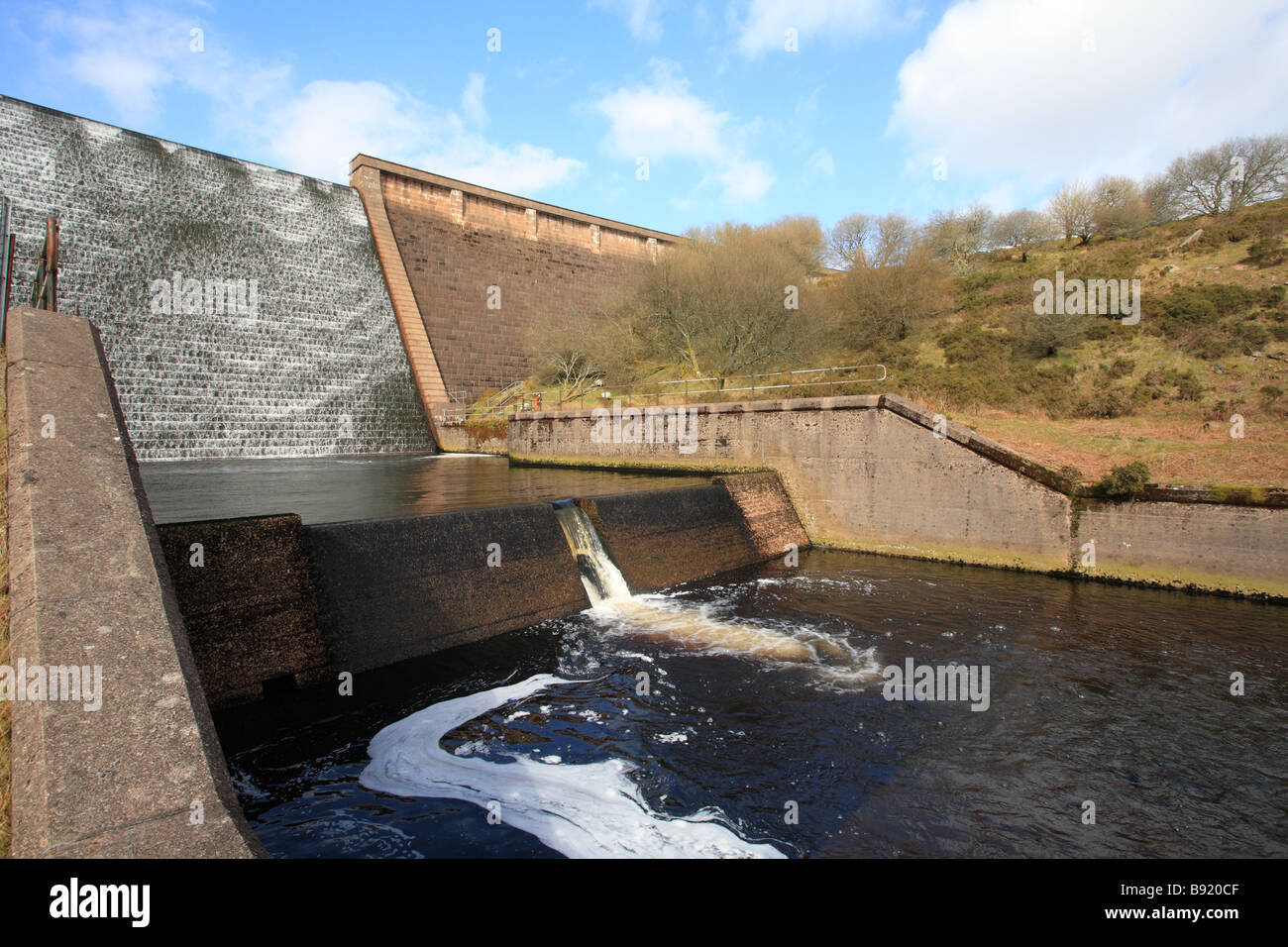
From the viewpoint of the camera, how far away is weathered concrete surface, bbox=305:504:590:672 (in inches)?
248

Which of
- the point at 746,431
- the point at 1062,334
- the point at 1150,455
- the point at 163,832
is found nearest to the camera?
the point at 163,832

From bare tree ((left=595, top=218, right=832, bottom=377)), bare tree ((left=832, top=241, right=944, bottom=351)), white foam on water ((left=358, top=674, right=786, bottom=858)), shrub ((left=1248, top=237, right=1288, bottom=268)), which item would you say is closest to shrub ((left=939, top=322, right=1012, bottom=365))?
bare tree ((left=832, top=241, right=944, bottom=351))

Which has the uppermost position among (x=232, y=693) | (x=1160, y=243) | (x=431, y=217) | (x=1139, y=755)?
(x=431, y=217)

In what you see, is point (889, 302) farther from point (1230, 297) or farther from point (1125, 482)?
point (1125, 482)

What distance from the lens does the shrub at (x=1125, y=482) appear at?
9.97m

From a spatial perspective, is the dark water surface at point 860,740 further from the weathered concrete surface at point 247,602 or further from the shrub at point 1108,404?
the shrub at point 1108,404

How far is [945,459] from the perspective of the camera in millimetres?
11914

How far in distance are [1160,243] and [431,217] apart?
34831mm

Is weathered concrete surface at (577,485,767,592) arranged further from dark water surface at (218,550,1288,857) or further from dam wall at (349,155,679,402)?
dam wall at (349,155,679,402)

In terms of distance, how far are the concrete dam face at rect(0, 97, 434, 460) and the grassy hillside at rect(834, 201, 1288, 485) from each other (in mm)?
20575

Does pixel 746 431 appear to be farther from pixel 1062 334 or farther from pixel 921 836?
pixel 1062 334

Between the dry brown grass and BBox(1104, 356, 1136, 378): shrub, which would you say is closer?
the dry brown grass
